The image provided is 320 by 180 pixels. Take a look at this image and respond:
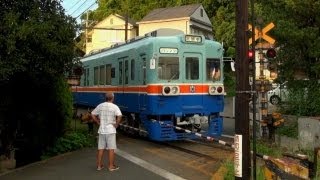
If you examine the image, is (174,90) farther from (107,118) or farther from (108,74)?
(108,74)

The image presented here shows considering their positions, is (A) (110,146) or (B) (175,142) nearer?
(A) (110,146)

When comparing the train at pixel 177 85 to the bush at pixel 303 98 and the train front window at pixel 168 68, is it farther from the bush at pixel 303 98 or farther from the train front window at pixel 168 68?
the bush at pixel 303 98

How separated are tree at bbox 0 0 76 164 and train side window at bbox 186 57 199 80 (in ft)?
12.6

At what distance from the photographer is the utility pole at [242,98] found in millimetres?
9477

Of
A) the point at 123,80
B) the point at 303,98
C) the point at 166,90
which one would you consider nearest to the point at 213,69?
the point at 166,90

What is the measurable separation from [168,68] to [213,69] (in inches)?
59.8

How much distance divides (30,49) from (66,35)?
126 centimetres

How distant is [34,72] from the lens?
1382 centimetres

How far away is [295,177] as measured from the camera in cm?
872

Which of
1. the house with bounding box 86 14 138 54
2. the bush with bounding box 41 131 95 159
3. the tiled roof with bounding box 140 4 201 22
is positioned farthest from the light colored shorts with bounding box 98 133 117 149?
the house with bounding box 86 14 138 54

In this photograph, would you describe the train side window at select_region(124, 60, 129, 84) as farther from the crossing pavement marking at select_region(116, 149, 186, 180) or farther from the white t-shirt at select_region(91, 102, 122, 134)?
the white t-shirt at select_region(91, 102, 122, 134)

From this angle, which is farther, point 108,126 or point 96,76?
point 96,76

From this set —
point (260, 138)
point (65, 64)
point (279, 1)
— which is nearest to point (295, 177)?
point (65, 64)

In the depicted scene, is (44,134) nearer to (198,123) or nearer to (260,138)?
(198,123)
